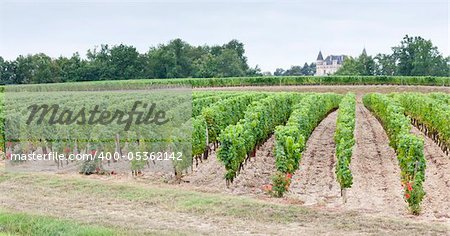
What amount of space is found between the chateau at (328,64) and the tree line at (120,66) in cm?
7781

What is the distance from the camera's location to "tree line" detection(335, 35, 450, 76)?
8988 cm

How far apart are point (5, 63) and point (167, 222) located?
75.8 metres

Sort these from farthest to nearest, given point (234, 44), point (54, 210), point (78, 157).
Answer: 1. point (234, 44)
2. point (78, 157)
3. point (54, 210)

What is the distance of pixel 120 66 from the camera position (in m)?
89.2

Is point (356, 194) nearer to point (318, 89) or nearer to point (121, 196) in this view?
point (121, 196)

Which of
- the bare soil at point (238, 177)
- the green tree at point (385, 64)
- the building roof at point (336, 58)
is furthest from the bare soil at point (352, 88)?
the building roof at point (336, 58)

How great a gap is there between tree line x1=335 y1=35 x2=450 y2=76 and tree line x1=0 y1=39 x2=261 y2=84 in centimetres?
1945

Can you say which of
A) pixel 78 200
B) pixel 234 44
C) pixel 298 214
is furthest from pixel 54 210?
pixel 234 44

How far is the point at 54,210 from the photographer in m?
11.7

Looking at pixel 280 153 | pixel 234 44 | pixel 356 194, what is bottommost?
pixel 356 194

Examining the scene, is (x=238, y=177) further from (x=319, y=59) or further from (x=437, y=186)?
(x=319, y=59)

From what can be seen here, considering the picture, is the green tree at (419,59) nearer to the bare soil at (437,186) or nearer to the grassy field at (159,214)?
the bare soil at (437,186)

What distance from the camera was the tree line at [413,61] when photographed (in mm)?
89875

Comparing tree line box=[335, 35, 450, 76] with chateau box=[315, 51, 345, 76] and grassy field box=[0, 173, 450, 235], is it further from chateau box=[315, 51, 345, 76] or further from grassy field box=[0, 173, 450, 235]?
grassy field box=[0, 173, 450, 235]
